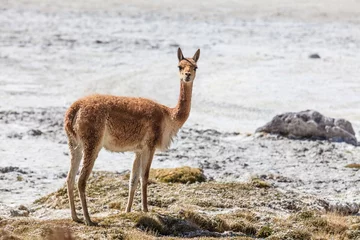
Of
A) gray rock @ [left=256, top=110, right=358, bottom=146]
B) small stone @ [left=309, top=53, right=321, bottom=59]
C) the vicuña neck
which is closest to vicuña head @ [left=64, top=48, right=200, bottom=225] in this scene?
the vicuña neck

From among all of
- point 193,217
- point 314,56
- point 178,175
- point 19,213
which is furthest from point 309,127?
point 314,56

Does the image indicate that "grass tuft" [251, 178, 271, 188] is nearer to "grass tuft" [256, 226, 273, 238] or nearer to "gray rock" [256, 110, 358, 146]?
"grass tuft" [256, 226, 273, 238]

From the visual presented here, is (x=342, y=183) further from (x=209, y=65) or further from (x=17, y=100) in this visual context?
(x=209, y=65)

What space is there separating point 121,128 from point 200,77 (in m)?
16.5

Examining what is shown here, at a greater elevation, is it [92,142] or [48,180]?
[92,142]

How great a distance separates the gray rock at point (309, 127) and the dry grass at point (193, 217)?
5.17 metres

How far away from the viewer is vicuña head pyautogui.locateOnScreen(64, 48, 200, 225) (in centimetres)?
865

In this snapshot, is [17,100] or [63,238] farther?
[17,100]

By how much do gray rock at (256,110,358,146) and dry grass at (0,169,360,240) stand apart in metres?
5.17

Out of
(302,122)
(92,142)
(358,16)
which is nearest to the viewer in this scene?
(92,142)

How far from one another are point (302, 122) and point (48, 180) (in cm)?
589

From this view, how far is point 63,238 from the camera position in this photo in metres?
4.46

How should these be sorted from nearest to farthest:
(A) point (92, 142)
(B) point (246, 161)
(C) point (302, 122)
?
(A) point (92, 142) → (B) point (246, 161) → (C) point (302, 122)

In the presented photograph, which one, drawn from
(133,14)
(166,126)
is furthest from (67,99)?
(133,14)
